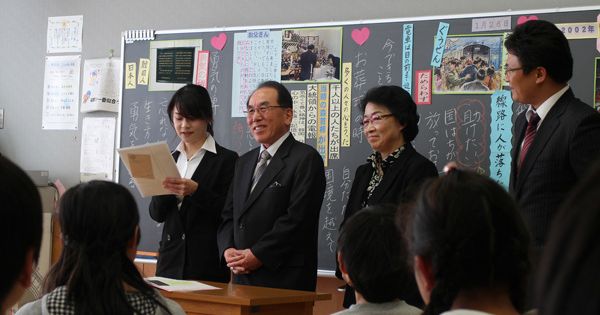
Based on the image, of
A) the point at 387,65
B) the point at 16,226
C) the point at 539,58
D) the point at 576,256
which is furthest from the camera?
the point at 387,65

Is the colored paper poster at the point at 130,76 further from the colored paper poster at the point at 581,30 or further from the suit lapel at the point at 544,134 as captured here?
the suit lapel at the point at 544,134

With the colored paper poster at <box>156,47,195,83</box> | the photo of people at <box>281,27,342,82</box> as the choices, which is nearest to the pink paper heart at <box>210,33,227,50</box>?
the colored paper poster at <box>156,47,195,83</box>

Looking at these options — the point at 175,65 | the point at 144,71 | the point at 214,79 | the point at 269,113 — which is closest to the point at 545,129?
the point at 269,113

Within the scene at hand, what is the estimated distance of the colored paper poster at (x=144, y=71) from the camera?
4.64 metres

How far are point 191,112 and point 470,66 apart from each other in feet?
4.74

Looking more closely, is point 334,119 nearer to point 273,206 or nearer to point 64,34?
point 273,206

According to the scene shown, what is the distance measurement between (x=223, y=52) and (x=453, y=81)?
141cm

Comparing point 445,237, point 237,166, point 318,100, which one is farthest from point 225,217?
point 445,237

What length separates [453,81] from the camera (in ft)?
12.6

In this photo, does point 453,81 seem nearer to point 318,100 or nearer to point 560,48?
point 318,100

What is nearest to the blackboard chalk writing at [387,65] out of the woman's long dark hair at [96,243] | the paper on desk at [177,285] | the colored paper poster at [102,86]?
the paper on desk at [177,285]

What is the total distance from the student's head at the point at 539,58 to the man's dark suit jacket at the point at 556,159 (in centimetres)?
10

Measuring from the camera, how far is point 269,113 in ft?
11.4

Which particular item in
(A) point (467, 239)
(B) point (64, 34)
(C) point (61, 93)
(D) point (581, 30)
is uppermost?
(B) point (64, 34)
